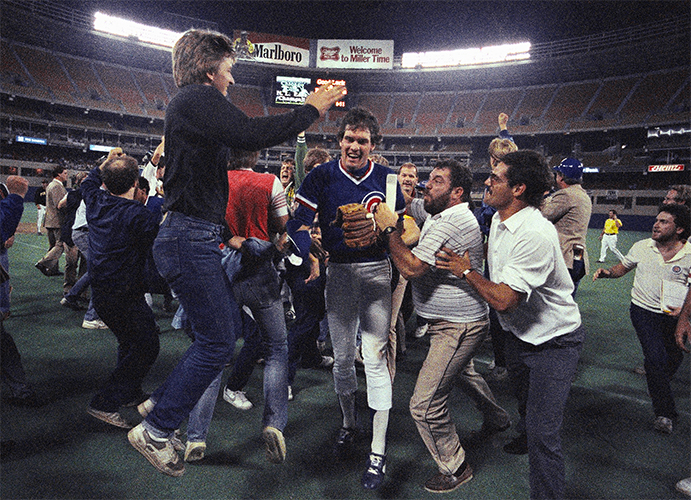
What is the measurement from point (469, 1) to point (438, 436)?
3970 cm

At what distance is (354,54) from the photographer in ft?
138

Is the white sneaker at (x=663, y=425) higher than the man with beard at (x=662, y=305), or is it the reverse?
the man with beard at (x=662, y=305)

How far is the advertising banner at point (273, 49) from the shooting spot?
Answer: 4103cm

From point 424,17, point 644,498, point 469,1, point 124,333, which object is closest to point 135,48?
point 424,17

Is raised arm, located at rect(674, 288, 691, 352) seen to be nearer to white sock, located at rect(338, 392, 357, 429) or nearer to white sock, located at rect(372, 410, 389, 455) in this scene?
white sock, located at rect(372, 410, 389, 455)

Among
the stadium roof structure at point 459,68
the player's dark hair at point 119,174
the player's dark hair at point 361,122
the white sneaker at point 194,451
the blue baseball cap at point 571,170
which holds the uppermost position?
the stadium roof structure at point 459,68

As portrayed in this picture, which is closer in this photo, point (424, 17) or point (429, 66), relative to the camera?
point (424, 17)

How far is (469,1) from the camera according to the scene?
34312 mm

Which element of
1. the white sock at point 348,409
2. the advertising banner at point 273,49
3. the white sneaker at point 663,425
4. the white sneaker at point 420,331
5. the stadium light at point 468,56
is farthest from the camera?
the advertising banner at point 273,49

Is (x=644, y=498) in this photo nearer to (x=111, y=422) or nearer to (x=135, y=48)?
(x=111, y=422)

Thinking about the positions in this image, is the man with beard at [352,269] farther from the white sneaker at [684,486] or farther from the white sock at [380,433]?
the white sneaker at [684,486]

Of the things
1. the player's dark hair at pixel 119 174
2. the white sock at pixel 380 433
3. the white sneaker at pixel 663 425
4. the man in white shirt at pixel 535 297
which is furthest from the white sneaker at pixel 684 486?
the player's dark hair at pixel 119 174

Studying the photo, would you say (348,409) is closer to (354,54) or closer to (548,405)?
(548,405)

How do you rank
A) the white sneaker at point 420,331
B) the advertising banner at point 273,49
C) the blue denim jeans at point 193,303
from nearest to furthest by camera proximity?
the blue denim jeans at point 193,303
the white sneaker at point 420,331
the advertising banner at point 273,49
